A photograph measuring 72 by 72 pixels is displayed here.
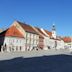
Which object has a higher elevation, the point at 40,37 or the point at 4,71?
the point at 40,37

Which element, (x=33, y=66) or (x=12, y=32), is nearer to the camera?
(x=33, y=66)

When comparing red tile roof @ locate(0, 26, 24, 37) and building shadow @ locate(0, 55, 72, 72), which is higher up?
red tile roof @ locate(0, 26, 24, 37)

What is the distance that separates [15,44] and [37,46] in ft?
58.2

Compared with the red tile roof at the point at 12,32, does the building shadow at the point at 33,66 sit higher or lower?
lower

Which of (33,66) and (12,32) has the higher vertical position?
(12,32)

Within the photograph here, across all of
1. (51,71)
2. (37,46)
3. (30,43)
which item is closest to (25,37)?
(30,43)

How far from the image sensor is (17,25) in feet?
305

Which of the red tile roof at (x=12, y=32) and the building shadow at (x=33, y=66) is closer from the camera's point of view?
the building shadow at (x=33, y=66)

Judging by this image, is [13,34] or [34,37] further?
[34,37]

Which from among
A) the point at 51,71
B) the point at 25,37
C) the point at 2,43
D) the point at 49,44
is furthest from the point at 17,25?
the point at 51,71

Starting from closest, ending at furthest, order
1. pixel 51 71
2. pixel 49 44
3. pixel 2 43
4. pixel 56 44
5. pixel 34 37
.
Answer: pixel 51 71
pixel 2 43
pixel 34 37
pixel 49 44
pixel 56 44

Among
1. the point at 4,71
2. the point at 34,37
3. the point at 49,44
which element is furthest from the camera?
the point at 49,44

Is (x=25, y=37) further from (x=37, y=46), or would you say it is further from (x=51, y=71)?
(x=51, y=71)

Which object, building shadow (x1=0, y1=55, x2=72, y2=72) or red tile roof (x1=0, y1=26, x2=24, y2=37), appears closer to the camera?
building shadow (x1=0, y1=55, x2=72, y2=72)
